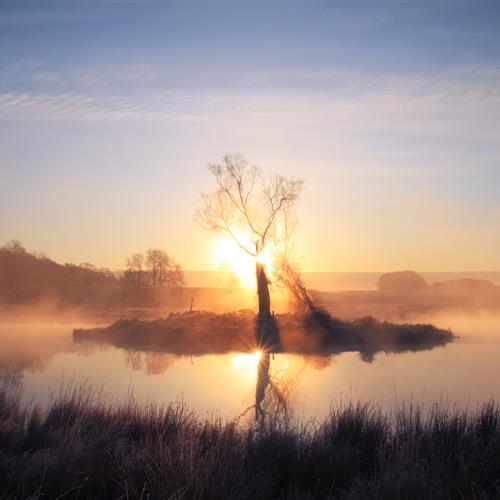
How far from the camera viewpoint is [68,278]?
2687 inches

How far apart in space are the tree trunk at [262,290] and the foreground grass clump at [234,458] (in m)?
15.8

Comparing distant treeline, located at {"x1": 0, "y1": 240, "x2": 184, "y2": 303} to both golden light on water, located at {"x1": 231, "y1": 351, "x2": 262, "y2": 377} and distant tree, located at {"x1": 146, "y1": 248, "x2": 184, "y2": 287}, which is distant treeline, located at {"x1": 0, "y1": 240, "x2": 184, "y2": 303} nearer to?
distant tree, located at {"x1": 146, "y1": 248, "x2": 184, "y2": 287}

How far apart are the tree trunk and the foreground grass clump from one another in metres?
15.8

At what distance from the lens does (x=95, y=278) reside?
72750 mm

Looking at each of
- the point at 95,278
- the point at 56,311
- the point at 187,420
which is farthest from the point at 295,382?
the point at 95,278

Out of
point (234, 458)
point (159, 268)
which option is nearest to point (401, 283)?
point (159, 268)

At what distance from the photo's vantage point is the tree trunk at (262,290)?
24297 millimetres

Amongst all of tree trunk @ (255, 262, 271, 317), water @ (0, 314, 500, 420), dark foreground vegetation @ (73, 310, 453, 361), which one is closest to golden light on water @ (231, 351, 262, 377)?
water @ (0, 314, 500, 420)

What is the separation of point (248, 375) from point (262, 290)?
27.0 feet

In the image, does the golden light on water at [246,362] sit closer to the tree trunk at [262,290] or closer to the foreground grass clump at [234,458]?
the tree trunk at [262,290]

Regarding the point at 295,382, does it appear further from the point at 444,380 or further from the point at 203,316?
the point at 203,316

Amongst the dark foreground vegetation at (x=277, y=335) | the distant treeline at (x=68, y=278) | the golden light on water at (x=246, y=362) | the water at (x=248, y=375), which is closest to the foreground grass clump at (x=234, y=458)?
the water at (x=248, y=375)

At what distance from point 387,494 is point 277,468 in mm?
1679

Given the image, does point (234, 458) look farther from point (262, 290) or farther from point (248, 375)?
point (262, 290)
